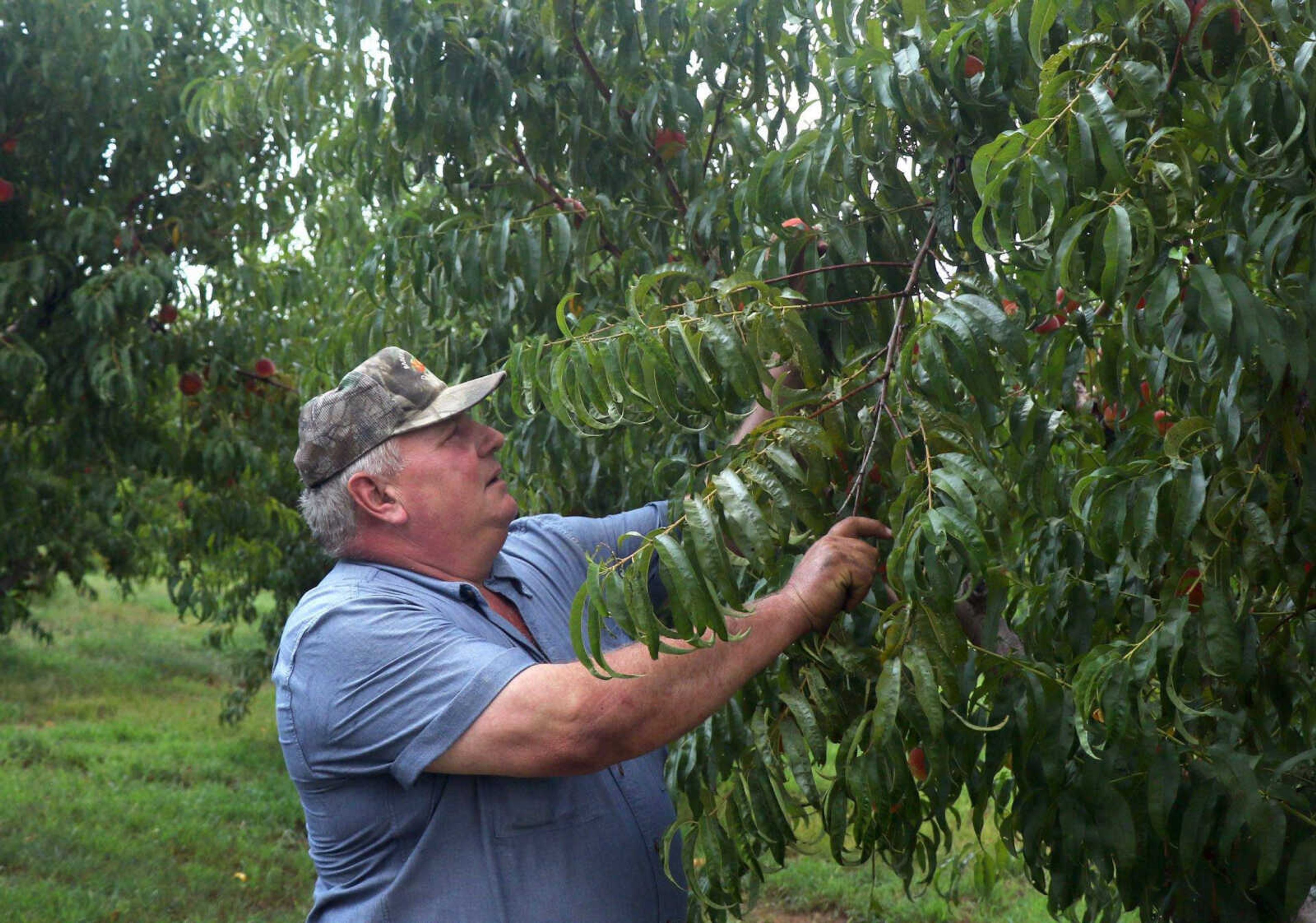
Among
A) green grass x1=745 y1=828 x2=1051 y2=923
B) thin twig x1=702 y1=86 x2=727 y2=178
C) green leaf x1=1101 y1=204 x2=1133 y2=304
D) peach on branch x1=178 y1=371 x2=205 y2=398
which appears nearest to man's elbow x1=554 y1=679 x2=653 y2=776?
green leaf x1=1101 y1=204 x2=1133 y2=304

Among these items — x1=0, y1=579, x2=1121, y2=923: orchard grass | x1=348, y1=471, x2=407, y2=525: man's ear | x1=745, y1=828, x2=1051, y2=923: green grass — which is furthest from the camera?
x1=0, y1=579, x2=1121, y2=923: orchard grass

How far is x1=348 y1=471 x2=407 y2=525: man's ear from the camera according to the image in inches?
84.9

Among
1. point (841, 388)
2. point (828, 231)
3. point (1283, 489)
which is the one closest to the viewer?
point (1283, 489)

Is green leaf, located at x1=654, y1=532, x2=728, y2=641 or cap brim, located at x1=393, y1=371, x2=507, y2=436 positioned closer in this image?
green leaf, located at x1=654, y1=532, x2=728, y2=641

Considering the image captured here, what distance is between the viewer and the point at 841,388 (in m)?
1.84

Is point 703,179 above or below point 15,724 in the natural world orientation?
above

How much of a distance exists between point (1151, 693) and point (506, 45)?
195 cm

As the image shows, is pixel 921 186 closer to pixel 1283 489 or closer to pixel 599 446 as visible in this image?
pixel 1283 489

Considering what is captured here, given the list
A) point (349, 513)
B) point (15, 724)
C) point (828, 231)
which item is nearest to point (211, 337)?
point (349, 513)

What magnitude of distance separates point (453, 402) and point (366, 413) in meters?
0.14

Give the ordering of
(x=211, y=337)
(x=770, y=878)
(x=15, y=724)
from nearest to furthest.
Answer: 1. (x=211, y=337)
2. (x=770, y=878)
3. (x=15, y=724)

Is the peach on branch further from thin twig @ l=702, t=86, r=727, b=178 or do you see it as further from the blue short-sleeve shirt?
the blue short-sleeve shirt

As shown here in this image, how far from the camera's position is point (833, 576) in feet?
5.62

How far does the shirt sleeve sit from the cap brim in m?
0.34
